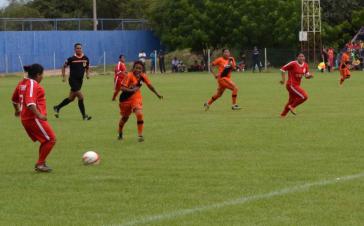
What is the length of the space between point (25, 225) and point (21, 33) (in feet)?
191

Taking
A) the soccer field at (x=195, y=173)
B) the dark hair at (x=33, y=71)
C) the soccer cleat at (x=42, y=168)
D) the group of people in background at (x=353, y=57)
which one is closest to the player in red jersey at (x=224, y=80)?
the soccer field at (x=195, y=173)

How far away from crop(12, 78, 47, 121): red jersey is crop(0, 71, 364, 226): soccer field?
0.86m

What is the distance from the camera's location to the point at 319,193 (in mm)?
10312

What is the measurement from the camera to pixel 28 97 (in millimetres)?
12227

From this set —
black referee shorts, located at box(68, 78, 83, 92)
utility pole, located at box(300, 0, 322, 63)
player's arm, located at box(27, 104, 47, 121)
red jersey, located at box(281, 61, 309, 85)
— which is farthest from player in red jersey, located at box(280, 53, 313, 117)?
utility pole, located at box(300, 0, 322, 63)

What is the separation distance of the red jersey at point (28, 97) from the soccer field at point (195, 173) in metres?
0.86

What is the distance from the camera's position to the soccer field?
922 centimetres

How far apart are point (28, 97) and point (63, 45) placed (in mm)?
58303

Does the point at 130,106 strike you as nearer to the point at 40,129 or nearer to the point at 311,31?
the point at 40,129

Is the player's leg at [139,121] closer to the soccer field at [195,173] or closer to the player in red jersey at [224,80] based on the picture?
the soccer field at [195,173]

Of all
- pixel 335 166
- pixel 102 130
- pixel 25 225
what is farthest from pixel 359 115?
pixel 25 225

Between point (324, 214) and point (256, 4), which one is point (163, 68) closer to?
point (256, 4)

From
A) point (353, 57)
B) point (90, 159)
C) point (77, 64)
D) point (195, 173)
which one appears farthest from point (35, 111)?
point (353, 57)

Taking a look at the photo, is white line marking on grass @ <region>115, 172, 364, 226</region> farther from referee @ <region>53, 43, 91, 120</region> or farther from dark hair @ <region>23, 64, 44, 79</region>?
referee @ <region>53, 43, 91, 120</region>
